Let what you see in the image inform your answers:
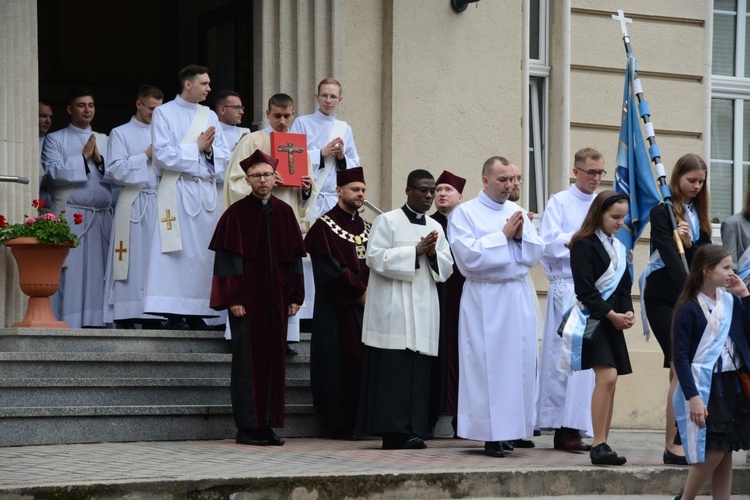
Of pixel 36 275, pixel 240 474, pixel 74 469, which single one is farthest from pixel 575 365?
pixel 36 275

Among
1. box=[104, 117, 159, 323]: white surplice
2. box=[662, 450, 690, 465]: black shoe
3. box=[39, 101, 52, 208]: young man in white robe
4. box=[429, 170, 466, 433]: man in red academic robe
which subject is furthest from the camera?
box=[39, 101, 52, 208]: young man in white robe

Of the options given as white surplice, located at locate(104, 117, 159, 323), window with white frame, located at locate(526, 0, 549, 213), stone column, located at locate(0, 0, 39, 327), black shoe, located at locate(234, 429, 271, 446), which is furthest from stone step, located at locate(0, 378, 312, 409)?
window with white frame, located at locate(526, 0, 549, 213)

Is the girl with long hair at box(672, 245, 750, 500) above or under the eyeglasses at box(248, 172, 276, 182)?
under

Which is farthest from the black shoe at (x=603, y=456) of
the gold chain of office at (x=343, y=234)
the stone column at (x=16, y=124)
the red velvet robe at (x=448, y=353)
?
the stone column at (x=16, y=124)

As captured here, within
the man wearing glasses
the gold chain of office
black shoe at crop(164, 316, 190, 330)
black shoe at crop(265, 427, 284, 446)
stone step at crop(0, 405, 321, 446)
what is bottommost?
black shoe at crop(265, 427, 284, 446)

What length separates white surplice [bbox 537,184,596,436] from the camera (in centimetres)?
1061

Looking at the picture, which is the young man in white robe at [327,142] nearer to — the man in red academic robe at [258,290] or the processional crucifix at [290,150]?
the processional crucifix at [290,150]

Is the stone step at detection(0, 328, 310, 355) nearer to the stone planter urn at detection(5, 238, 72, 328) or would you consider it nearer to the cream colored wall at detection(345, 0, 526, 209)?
the stone planter urn at detection(5, 238, 72, 328)

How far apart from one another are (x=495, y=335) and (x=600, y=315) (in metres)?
0.89

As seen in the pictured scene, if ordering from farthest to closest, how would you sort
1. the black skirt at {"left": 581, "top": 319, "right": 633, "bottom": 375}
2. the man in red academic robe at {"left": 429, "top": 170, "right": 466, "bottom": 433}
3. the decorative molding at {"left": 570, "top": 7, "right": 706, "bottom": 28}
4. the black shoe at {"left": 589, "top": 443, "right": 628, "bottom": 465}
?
the decorative molding at {"left": 570, "top": 7, "right": 706, "bottom": 28} → the man in red academic robe at {"left": 429, "top": 170, "right": 466, "bottom": 433} → the black skirt at {"left": 581, "top": 319, "right": 633, "bottom": 375} → the black shoe at {"left": 589, "top": 443, "right": 628, "bottom": 465}

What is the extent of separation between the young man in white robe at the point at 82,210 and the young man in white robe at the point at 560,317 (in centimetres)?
380

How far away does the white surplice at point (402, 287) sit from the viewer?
10.1m

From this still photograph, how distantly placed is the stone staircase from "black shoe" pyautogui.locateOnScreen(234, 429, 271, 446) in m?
0.34

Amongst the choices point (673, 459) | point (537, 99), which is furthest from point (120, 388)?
point (537, 99)
